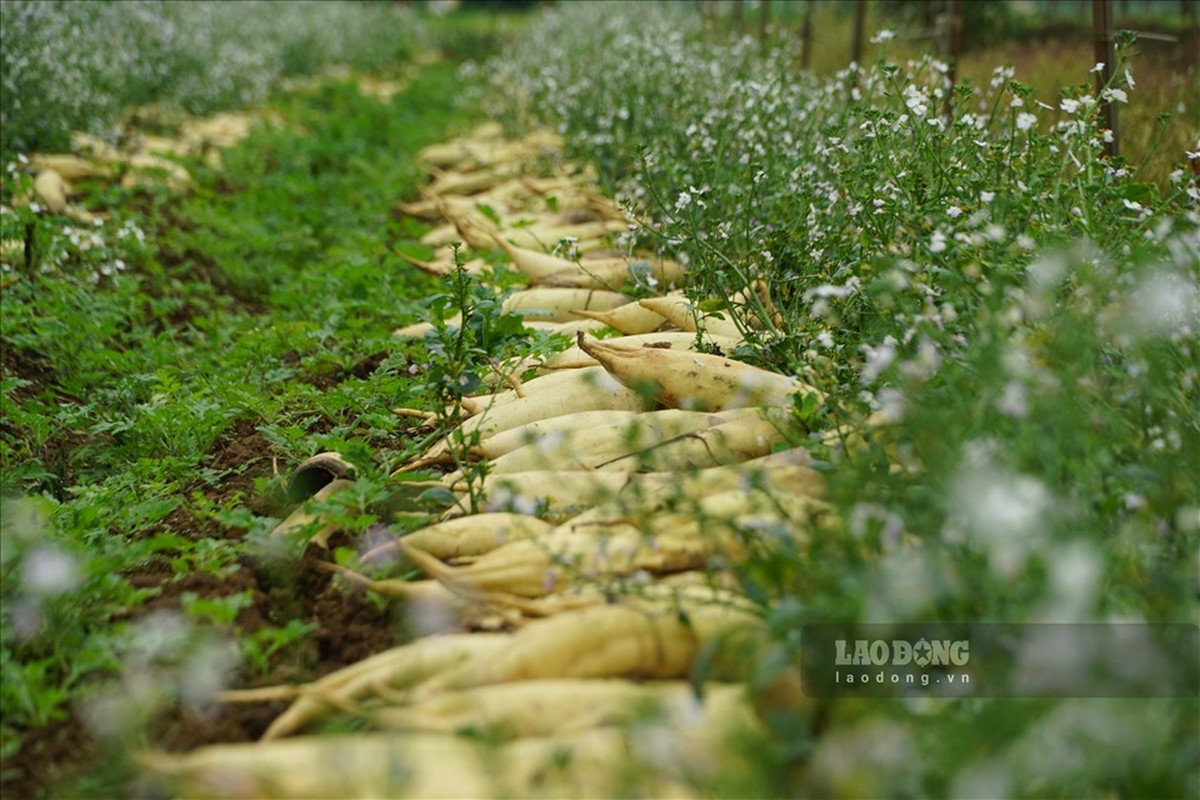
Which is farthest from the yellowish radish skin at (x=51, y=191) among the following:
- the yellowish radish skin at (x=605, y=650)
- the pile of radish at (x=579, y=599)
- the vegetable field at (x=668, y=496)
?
the yellowish radish skin at (x=605, y=650)

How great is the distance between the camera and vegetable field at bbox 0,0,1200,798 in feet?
5.28

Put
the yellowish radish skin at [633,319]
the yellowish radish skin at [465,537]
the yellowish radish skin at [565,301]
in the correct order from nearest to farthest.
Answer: the yellowish radish skin at [465,537], the yellowish radish skin at [633,319], the yellowish radish skin at [565,301]

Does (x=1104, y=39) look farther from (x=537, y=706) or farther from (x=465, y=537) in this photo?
(x=537, y=706)

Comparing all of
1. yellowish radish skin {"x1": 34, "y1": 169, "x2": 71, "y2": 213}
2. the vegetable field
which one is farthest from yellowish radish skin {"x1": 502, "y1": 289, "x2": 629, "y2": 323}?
yellowish radish skin {"x1": 34, "y1": 169, "x2": 71, "y2": 213}

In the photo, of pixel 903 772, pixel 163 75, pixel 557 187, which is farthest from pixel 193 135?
pixel 903 772

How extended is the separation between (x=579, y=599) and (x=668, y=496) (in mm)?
292

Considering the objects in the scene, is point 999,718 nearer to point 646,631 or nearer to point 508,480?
point 646,631

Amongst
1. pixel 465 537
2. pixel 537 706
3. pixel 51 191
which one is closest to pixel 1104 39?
pixel 465 537

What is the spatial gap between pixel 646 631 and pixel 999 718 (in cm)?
65

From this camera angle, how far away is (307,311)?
178 inches

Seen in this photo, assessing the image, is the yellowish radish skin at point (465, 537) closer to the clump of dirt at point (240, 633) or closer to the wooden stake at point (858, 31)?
the clump of dirt at point (240, 633)

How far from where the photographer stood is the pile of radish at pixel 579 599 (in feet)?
5.52

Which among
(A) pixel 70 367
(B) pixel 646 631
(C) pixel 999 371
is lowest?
(A) pixel 70 367

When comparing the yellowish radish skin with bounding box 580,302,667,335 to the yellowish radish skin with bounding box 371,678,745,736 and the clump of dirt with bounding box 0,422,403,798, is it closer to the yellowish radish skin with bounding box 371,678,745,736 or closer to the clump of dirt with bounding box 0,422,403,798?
the clump of dirt with bounding box 0,422,403,798
